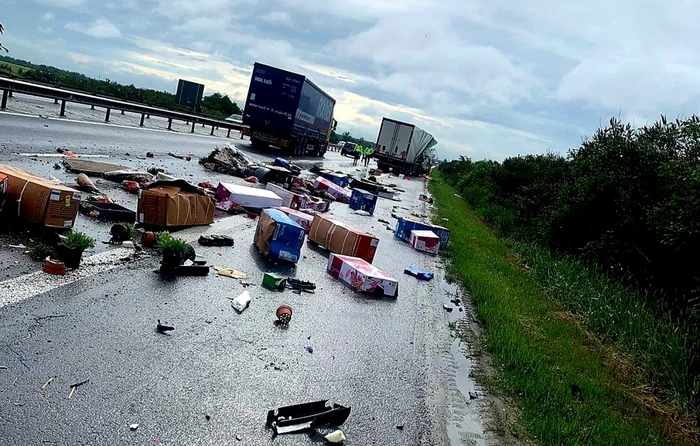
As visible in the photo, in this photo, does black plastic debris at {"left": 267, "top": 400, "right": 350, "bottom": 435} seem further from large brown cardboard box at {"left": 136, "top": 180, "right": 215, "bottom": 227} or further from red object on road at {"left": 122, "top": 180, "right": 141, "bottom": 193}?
red object on road at {"left": 122, "top": 180, "right": 141, "bottom": 193}

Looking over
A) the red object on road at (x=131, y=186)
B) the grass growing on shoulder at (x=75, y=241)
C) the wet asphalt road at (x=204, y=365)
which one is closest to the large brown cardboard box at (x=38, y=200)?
the grass growing on shoulder at (x=75, y=241)

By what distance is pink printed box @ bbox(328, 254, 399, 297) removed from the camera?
8.30 metres

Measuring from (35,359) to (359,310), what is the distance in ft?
13.3

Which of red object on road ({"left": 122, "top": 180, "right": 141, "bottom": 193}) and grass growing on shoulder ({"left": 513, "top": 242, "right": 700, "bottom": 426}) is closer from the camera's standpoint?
grass growing on shoulder ({"left": 513, "top": 242, "right": 700, "bottom": 426})

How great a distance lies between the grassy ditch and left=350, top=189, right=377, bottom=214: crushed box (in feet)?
14.6

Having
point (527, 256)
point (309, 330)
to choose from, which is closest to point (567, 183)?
point (527, 256)

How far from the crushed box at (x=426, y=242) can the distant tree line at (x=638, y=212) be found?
4.25m

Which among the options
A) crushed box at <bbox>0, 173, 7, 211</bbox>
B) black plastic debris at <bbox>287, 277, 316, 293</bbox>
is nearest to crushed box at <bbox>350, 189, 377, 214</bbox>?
black plastic debris at <bbox>287, 277, 316, 293</bbox>

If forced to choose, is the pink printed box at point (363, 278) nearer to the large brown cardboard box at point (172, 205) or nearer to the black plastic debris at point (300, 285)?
the black plastic debris at point (300, 285)

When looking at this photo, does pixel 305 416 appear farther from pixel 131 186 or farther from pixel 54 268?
pixel 131 186

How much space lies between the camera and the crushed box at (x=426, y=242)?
13.5 m

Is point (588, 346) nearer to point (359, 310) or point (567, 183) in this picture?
point (359, 310)

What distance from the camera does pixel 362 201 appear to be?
1722 centimetres

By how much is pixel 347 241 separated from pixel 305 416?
5830 millimetres
